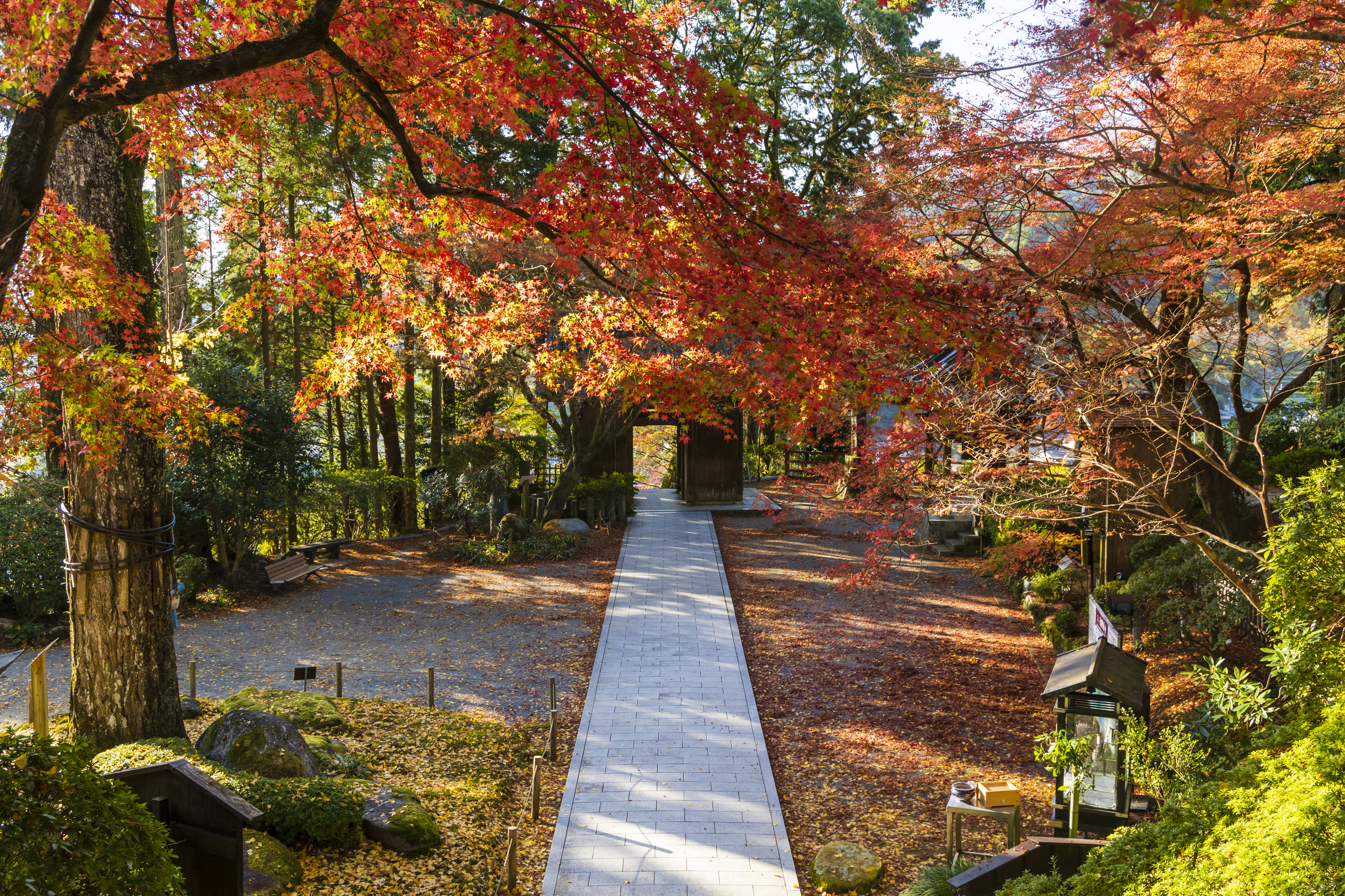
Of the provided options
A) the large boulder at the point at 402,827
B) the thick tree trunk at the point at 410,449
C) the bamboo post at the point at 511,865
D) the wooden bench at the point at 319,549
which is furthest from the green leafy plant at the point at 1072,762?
the thick tree trunk at the point at 410,449

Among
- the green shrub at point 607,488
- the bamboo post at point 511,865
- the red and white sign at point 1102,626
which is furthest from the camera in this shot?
the green shrub at point 607,488

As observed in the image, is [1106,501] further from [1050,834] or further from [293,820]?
[293,820]

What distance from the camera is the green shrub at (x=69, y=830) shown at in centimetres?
228

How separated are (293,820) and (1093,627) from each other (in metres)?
6.85

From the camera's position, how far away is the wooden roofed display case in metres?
5.24

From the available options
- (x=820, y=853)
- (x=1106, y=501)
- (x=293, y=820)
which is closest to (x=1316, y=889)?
(x=820, y=853)

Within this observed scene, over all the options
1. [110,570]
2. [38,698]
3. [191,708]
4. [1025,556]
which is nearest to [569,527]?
[1025,556]

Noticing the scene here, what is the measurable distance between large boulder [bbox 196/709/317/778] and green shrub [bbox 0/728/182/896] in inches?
134

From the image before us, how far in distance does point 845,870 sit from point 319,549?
14157mm

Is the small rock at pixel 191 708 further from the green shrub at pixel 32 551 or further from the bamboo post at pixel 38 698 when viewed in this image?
the green shrub at pixel 32 551

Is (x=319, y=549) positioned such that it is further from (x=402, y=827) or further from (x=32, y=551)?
(x=402, y=827)

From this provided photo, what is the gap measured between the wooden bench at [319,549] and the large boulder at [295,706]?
8.35 metres

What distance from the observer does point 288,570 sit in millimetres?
14156

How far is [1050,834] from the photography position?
586cm
